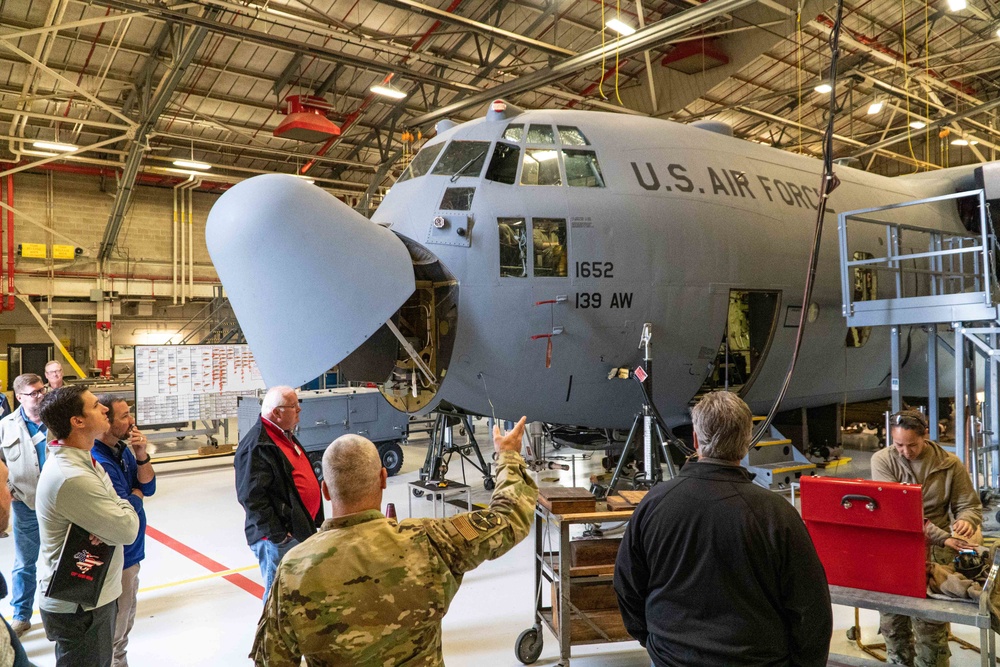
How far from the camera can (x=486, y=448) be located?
47.3ft

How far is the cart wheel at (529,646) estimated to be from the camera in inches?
172

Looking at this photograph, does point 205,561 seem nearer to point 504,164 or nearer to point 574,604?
point 574,604

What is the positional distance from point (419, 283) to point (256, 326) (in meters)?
1.68

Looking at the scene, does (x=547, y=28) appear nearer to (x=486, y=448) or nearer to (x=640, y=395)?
(x=486, y=448)

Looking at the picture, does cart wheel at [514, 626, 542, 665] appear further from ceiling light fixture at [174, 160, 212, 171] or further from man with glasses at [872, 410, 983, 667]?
ceiling light fixture at [174, 160, 212, 171]

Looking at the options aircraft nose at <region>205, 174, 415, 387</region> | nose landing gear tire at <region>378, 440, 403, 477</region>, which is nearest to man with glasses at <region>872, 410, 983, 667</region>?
aircraft nose at <region>205, 174, 415, 387</region>

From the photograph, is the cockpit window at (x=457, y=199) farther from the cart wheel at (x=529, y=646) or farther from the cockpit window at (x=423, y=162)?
the cart wheel at (x=529, y=646)

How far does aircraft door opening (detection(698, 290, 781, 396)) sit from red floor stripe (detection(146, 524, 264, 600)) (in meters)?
4.92

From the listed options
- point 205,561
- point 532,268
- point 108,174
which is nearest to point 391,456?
point 205,561

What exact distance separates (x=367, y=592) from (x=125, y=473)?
2.82 m

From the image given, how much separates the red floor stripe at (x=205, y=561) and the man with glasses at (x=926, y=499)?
15.1 feet

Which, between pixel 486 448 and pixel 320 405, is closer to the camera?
pixel 320 405

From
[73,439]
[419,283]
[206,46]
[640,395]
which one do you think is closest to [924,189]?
Result: [640,395]

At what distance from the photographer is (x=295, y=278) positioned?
547cm
